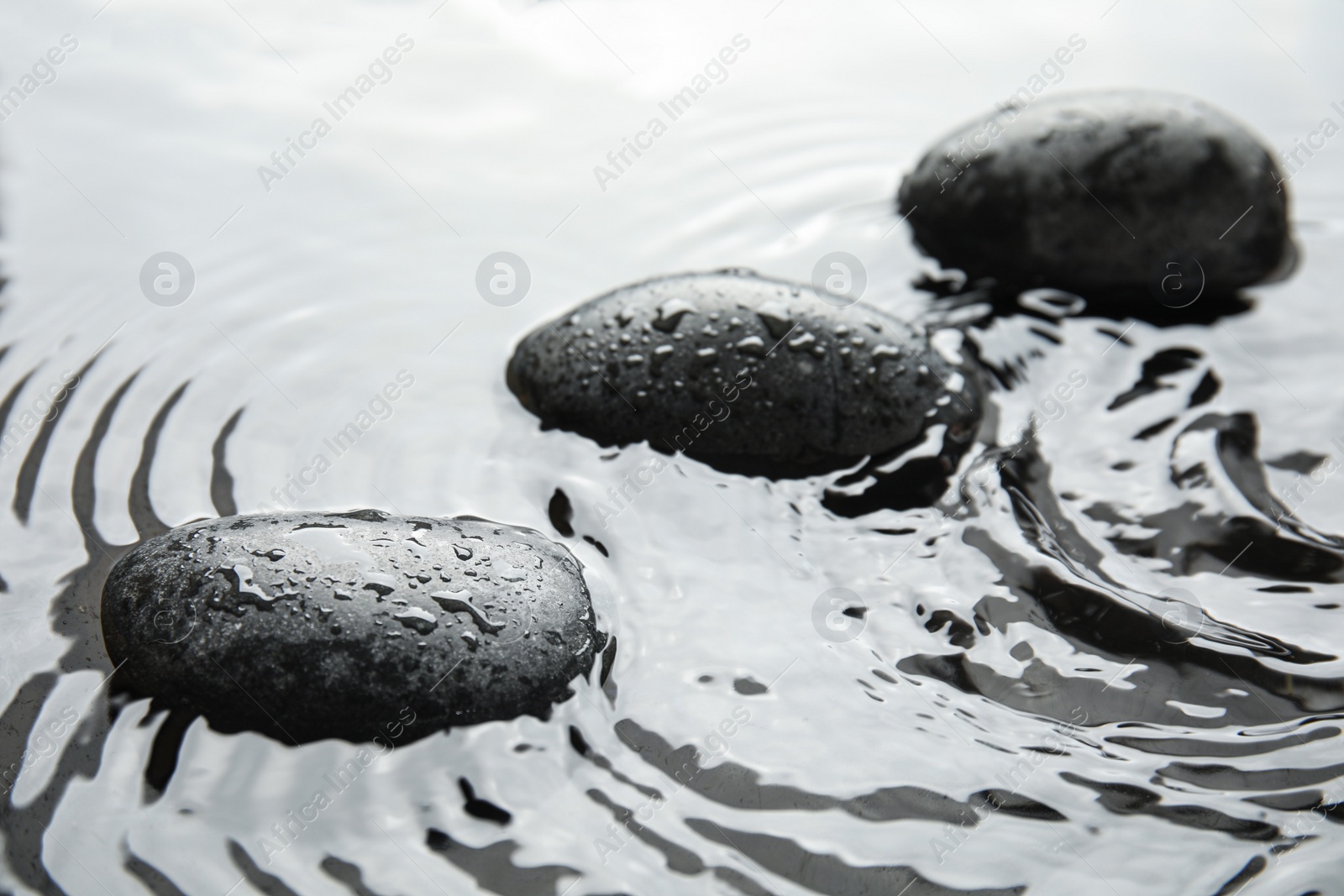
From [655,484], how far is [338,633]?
3.00ft

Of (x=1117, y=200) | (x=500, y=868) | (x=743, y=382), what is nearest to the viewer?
(x=500, y=868)

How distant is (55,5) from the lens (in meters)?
4.69

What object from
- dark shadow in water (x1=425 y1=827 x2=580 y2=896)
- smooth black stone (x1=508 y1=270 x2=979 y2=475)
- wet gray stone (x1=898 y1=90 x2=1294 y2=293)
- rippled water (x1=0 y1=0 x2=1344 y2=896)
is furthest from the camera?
wet gray stone (x1=898 y1=90 x2=1294 y2=293)

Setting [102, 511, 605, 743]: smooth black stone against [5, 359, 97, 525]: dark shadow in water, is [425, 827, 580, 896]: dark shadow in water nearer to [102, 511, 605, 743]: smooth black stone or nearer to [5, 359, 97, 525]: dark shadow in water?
[102, 511, 605, 743]: smooth black stone

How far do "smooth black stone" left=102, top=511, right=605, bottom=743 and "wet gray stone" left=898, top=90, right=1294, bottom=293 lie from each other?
6.77 ft

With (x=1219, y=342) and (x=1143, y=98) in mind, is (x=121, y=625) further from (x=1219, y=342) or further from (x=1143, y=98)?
(x=1143, y=98)

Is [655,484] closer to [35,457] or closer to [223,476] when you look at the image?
[223,476]

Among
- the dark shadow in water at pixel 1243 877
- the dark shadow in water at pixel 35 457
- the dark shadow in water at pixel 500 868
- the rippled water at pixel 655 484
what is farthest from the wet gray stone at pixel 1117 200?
the dark shadow in water at pixel 35 457

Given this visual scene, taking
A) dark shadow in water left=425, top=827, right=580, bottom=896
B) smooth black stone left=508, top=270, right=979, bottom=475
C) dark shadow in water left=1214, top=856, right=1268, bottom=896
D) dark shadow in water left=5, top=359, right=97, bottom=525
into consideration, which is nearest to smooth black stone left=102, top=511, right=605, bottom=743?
dark shadow in water left=425, top=827, right=580, bottom=896

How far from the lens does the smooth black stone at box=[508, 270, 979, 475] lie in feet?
9.57

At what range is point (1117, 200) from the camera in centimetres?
363

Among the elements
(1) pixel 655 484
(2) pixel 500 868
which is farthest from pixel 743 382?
(2) pixel 500 868

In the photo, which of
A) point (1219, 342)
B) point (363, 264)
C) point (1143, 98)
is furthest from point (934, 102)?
point (363, 264)

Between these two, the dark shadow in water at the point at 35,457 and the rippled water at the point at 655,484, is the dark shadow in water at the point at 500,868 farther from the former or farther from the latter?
the dark shadow in water at the point at 35,457
